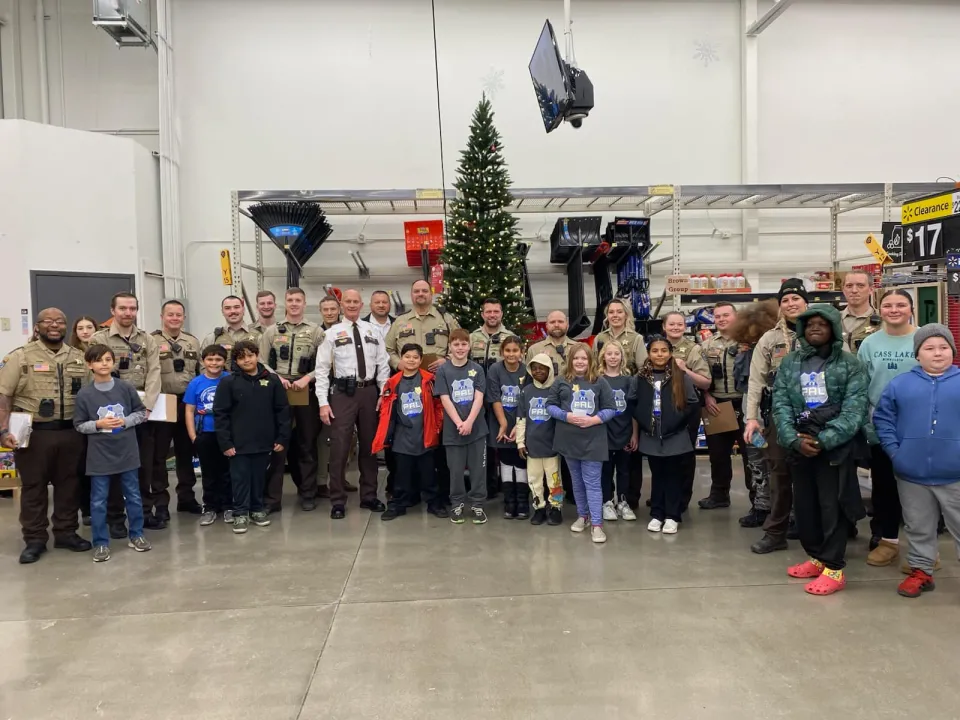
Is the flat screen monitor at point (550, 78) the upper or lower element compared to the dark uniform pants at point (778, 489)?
upper

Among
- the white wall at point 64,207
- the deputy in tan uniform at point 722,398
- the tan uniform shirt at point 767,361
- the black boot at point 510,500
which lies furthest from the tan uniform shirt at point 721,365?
the white wall at point 64,207

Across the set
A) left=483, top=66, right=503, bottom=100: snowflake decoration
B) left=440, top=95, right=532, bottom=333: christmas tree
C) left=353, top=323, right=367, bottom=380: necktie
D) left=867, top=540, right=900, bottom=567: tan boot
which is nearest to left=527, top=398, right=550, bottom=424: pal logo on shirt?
left=353, top=323, right=367, bottom=380: necktie

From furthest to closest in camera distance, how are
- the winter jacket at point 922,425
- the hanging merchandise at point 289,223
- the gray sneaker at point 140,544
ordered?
the hanging merchandise at point 289,223 → the gray sneaker at point 140,544 → the winter jacket at point 922,425

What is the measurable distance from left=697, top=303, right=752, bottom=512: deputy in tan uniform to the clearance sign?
4.68 ft

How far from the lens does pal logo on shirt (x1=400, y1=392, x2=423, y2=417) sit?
15.6ft

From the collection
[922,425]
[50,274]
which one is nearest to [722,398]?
[922,425]

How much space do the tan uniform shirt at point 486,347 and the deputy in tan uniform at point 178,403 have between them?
2278mm

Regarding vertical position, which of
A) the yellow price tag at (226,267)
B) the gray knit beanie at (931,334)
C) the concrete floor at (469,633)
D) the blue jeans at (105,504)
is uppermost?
the yellow price tag at (226,267)

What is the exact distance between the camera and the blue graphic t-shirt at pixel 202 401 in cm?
460

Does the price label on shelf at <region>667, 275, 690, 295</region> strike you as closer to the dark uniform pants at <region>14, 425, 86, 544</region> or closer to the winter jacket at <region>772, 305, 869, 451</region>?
the winter jacket at <region>772, 305, 869, 451</region>

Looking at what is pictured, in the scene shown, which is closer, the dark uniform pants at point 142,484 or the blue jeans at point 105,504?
the blue jeans at point 105,504

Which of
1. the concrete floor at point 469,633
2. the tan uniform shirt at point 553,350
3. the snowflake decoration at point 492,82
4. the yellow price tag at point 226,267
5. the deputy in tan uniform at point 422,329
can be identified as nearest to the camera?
the concrete floor at point 469,633

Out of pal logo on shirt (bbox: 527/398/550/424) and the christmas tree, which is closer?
pal logo on shirt (bbox: 527/398/550/424)

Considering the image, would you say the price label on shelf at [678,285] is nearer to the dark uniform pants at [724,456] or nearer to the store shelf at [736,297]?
the store shelf at [736,297]
